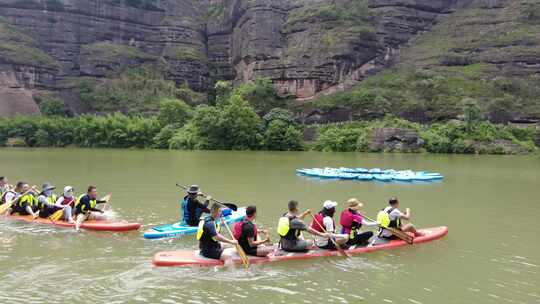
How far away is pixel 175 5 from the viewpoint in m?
110

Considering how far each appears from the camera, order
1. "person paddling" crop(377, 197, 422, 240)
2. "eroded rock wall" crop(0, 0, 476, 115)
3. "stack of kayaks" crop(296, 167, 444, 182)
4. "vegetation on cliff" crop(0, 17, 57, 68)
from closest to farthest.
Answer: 1. "person paddling" crop(377, 197, 422, 240)
2. "stack of kayaks" crop(296, 167, 444, 182)
3. "eroded rock wall" crop(0, 0, 476, 115)
4. "vegetation on cliff" crop(0, 17, 57, 68)

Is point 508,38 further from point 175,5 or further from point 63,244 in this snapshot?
point 63,244

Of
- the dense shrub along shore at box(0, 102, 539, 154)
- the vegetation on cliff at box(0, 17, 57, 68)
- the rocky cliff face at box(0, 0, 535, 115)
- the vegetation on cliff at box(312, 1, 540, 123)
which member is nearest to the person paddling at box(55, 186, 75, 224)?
the dense shrub along shore at box(0, 102, 539, 154)

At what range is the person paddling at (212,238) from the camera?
11.4 metres

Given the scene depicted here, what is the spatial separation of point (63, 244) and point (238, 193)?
11013mm

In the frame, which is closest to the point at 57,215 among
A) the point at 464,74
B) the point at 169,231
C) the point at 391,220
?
the point at 169,231

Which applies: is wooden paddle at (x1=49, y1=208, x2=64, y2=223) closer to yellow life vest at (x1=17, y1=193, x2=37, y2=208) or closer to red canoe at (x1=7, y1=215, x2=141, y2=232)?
red canoe at (x1=7, y1=215, x2=141, y2=232)

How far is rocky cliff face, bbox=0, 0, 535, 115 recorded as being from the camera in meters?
81.8

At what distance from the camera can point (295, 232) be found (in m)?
12.2

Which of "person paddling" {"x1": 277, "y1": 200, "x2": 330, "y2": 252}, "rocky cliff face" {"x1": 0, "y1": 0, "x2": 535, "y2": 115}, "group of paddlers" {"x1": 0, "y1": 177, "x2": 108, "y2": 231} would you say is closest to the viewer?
"person paddling" {"x1": 277, "y1": 200, "x2": 330, "y2": 252}

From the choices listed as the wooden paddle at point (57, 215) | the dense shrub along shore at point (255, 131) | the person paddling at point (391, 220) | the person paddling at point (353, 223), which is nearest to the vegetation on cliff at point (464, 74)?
the dense shrub along shore at point (255, 131)

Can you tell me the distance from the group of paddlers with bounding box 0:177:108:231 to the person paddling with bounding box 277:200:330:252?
669cm

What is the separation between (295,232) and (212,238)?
2.08m

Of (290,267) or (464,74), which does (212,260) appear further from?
(464,74)
